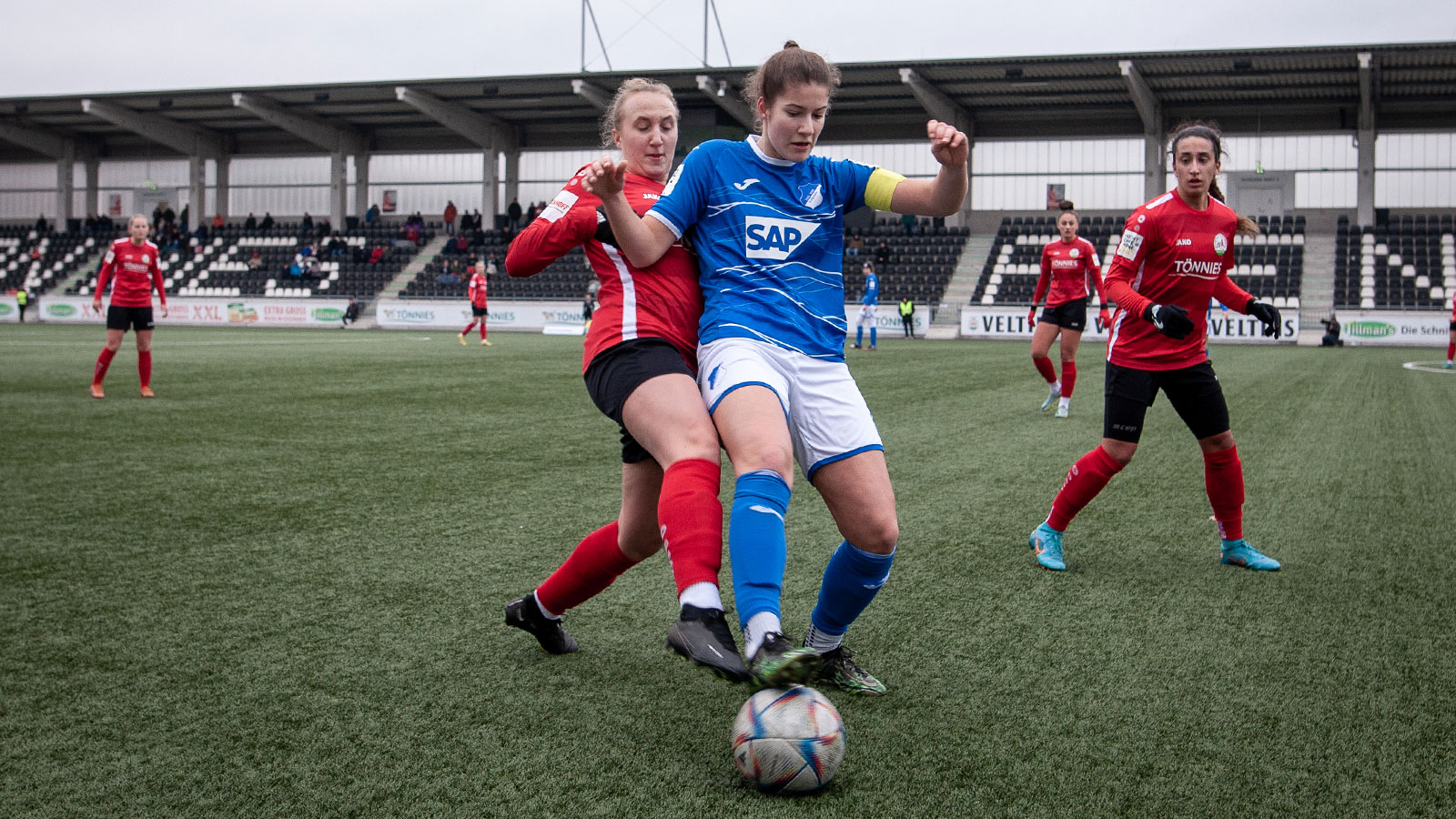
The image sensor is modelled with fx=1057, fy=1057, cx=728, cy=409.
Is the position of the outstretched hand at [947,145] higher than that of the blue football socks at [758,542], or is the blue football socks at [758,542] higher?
the outstretched hand at [947,145]

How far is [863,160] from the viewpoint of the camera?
4009cm

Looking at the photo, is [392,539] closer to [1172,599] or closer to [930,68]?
[1172,599]

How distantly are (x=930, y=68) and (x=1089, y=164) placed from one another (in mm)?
7883

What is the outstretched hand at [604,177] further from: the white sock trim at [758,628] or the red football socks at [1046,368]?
the red football socks at [1046,368]

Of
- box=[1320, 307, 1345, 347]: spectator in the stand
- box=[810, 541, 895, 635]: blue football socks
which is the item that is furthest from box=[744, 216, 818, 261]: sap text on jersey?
box=[1320, 307, 1345, 347]: spectator in the stand

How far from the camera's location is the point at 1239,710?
2.71m

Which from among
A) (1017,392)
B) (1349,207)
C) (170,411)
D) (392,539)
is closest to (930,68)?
(1349,207)

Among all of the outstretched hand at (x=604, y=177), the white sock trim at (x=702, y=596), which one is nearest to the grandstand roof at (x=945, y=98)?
the outstretched hand at (x=604, y=177)

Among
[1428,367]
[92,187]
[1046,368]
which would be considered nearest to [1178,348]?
[1046,368]

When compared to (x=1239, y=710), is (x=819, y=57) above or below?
above

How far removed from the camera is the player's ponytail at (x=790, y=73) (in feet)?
8.71

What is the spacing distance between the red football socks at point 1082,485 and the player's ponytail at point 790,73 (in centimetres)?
234

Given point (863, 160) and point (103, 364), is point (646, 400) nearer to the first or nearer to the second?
point (103, 364)

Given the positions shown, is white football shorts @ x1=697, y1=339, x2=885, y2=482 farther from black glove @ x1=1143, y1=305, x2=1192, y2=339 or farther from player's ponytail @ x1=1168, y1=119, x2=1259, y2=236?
player's ponytail @ x1=1168, y1=119, x2=1259, y2=236
